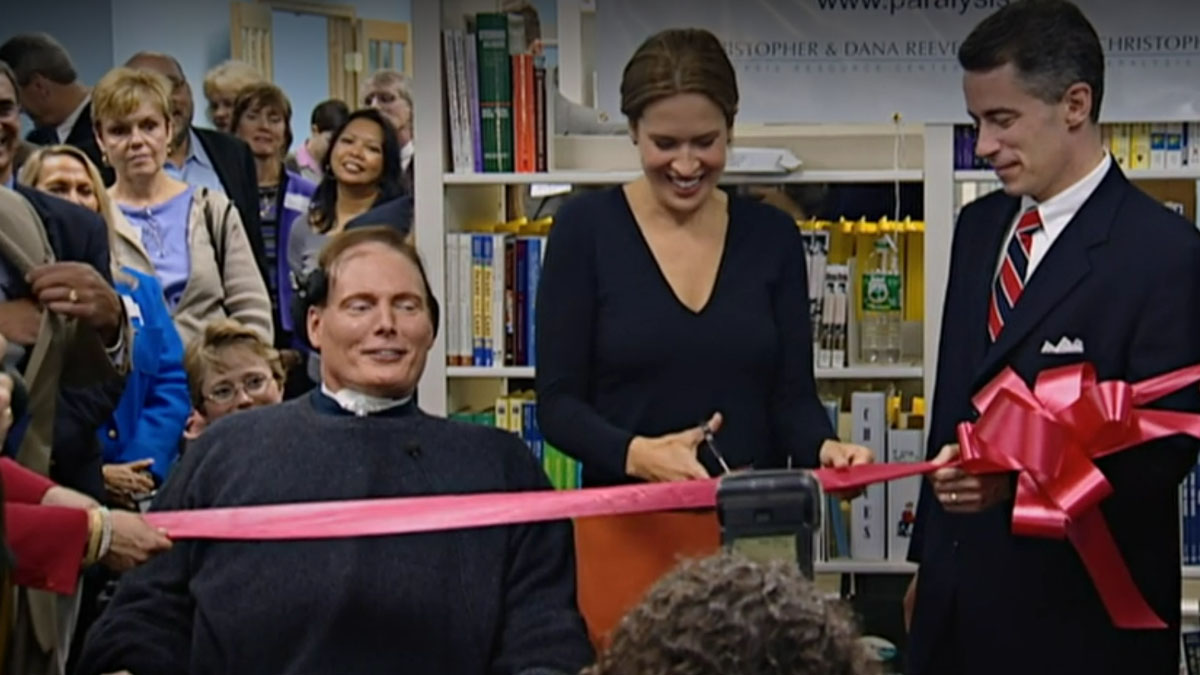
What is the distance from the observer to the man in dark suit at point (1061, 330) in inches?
109

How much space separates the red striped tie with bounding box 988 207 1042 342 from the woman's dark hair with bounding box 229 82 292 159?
4518 millimetres

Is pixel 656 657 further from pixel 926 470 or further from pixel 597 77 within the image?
pixel 597 77

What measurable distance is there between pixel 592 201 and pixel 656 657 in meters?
1.70

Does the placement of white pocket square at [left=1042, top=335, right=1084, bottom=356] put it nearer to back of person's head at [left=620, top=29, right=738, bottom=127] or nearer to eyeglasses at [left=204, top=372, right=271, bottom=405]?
back of person's head at [left=620, top=29, right=738, bottom=127]

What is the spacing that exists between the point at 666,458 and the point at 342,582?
1.89 ft

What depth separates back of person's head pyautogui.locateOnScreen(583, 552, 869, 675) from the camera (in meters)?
→ 1.52

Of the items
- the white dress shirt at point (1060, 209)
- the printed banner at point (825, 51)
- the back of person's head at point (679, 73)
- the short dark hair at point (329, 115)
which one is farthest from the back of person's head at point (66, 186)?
the short dark hair at point (329, 115)

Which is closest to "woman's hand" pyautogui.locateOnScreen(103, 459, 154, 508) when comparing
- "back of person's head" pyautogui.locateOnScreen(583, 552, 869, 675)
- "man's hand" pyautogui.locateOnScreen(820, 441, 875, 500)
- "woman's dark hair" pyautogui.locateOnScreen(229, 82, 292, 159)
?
"man's hand" pyautogui.locateOnScreen(820, 441, 875, 500)

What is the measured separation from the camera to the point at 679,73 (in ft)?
9.95

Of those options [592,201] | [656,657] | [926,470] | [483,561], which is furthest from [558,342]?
[656,657]

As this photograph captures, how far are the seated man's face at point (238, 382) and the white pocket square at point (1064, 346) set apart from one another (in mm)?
2086

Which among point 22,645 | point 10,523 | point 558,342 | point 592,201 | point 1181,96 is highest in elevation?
point 1181,96

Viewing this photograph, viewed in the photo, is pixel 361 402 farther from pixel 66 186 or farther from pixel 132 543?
pixel 66 186

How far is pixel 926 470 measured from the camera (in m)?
2.83
